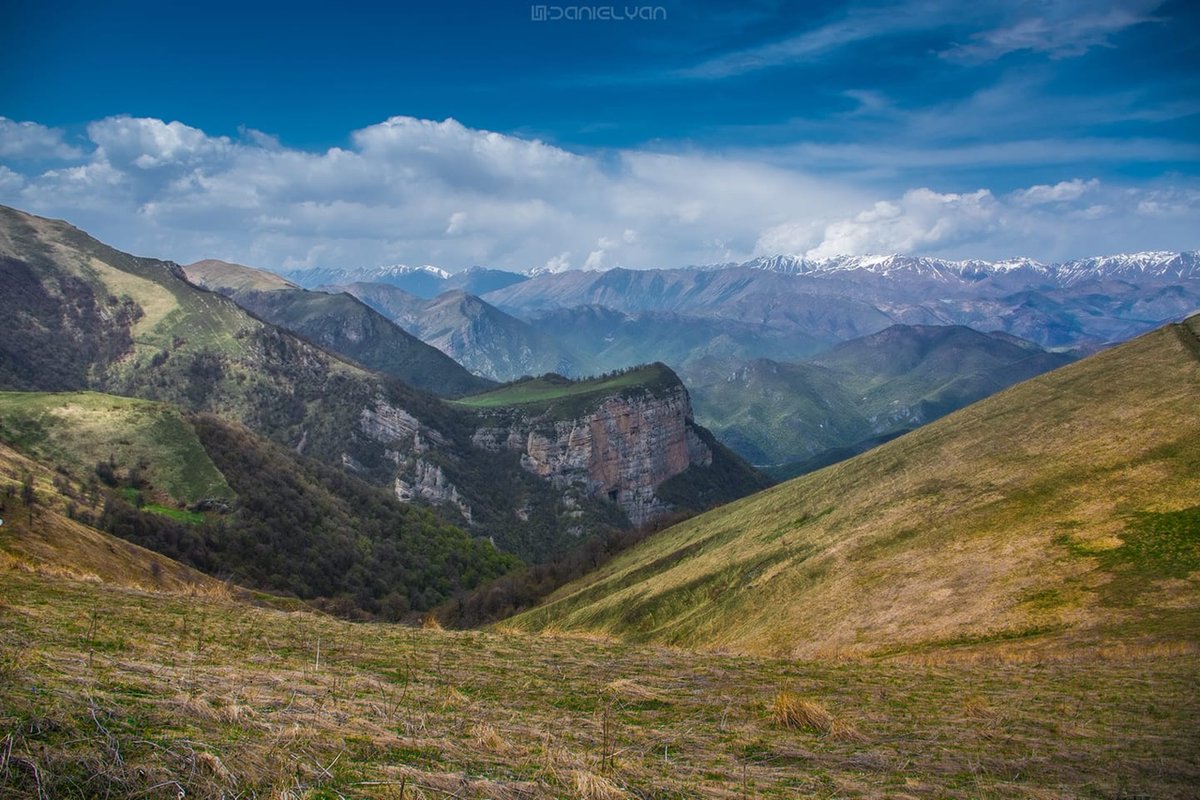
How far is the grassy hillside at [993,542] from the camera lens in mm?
32688

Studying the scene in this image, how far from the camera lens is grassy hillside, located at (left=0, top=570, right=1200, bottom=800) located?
869 cm

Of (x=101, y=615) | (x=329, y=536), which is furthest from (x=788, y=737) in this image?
(x=329, y=536)

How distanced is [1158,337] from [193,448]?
458 ft

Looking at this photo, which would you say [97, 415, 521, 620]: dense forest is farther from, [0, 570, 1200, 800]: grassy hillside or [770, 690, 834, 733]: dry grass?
[770, 690, 834, 733]: dry grass

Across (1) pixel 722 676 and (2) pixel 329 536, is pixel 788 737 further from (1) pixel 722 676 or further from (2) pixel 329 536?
(2) pixel 329 536

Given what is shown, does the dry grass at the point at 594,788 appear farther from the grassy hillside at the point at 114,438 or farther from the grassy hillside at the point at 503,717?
the grassy hillside at the point at 114,438

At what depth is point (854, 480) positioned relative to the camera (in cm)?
6366

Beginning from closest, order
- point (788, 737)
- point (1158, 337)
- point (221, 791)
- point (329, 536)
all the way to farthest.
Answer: point (221, 791) → point (788, 737) → point (1158, 337) → point (329, 536)

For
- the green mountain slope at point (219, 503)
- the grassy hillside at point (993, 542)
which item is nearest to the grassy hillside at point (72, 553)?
the grassy hillside at point (993, 542)

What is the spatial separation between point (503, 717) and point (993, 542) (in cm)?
3577

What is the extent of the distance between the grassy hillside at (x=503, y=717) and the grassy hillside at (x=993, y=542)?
8.94 metres

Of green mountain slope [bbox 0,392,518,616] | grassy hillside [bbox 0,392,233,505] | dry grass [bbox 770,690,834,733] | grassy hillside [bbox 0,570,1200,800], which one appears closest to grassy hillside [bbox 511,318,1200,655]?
grassy hillside [bbox 0,570,1200,800]

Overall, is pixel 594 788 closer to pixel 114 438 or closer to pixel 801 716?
pixel 801 716

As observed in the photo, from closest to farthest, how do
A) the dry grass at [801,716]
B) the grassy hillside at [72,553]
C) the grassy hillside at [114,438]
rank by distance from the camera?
the dry grass at [801,716] → the grassy hillside at [72,553] → the grassy hillside at [114,438]
